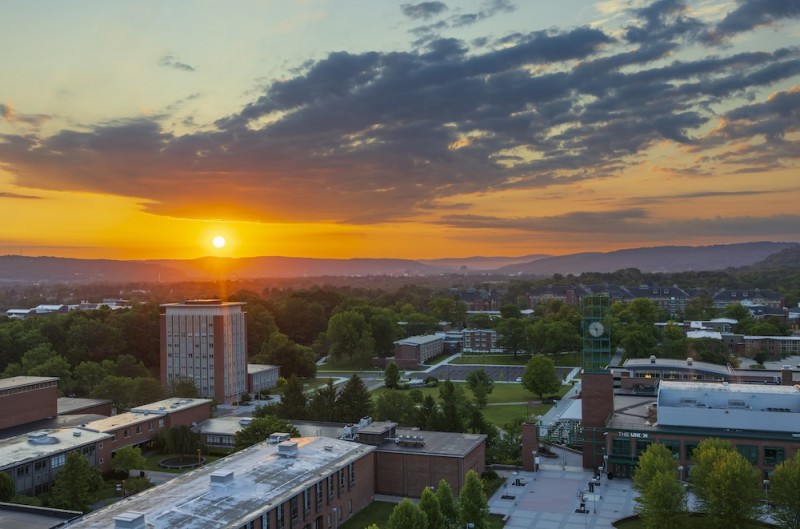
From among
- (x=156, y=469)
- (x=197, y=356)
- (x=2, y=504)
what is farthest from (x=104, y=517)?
(x=197, y=356)

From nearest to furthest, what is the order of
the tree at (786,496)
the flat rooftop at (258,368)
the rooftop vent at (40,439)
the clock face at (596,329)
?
the tree at (786,496) → the rooftop vent at (40,439) → the clock face at (596,329) → the flat rooftop at (258,368)

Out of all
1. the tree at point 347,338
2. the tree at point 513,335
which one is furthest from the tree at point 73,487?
the tree at point 513,335

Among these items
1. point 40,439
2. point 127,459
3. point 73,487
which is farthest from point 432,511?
point 40,439

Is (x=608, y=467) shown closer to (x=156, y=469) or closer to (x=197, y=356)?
(x=156, y=469)

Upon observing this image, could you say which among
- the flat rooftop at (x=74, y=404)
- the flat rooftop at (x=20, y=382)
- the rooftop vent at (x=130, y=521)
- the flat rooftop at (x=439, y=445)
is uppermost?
the flat rooftop at (x=20, y=382)

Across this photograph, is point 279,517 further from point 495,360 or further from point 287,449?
point 495,360

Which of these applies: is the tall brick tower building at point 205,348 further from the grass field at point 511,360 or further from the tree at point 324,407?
the grass field at point 511,360
